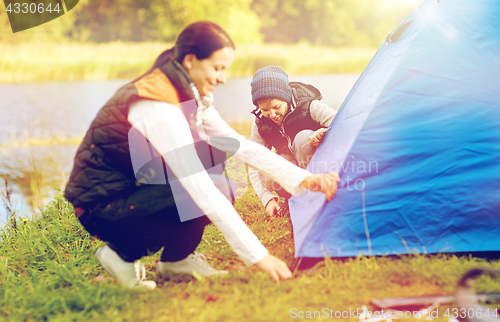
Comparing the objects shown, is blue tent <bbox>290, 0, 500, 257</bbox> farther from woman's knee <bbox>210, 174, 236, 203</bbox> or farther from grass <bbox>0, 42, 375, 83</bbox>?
grass <bbox>0, 42, 375, 83</bbox>

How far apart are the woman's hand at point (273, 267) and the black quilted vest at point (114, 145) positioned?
2.08ft

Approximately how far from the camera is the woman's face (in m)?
1.36

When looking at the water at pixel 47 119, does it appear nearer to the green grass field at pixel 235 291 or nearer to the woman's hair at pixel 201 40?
the green grass field at pixel 235 291

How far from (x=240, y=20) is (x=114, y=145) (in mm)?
20646

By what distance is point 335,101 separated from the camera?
768 centimetres

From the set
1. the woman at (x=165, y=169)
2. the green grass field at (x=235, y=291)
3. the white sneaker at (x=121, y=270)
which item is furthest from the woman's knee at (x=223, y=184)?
the white sneaker at (x=121, y=270)

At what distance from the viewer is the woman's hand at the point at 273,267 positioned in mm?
1409

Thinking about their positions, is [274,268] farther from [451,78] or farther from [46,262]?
[46,262]

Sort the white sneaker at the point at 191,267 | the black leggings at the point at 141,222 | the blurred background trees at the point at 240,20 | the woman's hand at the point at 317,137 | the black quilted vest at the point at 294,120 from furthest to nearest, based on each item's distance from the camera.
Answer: the blurred background trees at the point at 240,20 < the black quilted vest at the point at 294,120 < the woman's hand at the point at 317,137 < the white sneaker at the point at 191,267 < the black leggings at the point at 141,222

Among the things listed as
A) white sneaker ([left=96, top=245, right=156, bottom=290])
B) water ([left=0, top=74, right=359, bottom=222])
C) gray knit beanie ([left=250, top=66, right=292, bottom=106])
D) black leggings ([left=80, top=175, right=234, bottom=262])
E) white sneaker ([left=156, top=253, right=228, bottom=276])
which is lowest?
water ([left=0, top=74, right=359, bottom=222])

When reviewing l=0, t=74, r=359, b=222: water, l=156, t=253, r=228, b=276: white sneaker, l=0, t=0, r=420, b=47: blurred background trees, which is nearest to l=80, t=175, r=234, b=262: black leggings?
l=156, t=253, r=228, b=276: white sneaker

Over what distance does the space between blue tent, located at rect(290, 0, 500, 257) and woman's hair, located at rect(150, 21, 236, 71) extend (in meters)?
0.77

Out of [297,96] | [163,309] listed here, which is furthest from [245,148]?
[297,96]

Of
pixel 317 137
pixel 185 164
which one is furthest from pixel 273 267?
pixel 317 137
